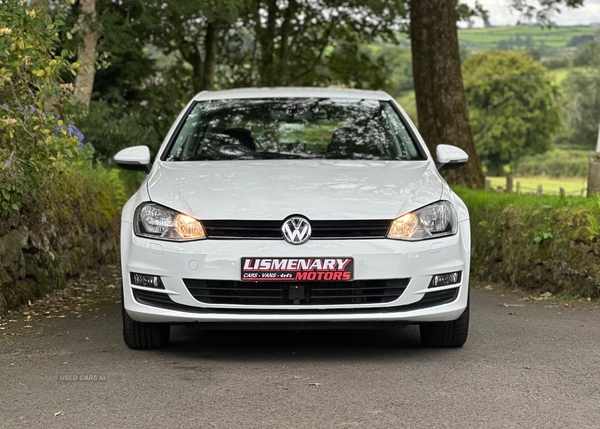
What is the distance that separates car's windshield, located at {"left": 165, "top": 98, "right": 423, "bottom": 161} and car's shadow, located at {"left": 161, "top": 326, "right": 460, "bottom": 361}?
1189mm

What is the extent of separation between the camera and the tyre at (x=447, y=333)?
21.0 ft

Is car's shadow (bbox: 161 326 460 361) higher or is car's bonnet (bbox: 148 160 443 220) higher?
car's bonnet (bbox: 148 160 443 220)

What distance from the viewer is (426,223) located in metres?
6.07

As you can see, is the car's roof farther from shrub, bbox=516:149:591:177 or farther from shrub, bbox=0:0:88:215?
shrub, bbox=516:149:591:177

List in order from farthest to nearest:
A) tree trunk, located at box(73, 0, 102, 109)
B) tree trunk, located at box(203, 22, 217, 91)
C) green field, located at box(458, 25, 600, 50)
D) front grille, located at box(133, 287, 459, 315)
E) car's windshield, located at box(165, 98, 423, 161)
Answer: green field, located at box(458, 25, 600, 50) → tree trunk, located at box(203, 22, 217, 91) → tree trunk, located at box(73, 0, 102, 109) → car's windshield, located at box(165, 98, 423, 161) → front grille, located at box(133, 287, 459, 315)

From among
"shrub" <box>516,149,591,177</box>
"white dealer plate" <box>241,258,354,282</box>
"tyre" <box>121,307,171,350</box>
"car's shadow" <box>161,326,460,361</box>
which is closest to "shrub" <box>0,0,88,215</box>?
"car's shadow" <box>161,326,460,361</box>

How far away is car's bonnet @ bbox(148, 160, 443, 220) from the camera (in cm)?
594

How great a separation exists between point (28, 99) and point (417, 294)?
3.79 meters

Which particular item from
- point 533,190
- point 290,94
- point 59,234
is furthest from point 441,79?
point 533,190

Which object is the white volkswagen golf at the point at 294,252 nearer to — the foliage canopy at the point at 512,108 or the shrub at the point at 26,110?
the shrub at the point at 26,110

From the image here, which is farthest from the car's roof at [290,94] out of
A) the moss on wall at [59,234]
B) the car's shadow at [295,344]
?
the moss on wall at [59,234]

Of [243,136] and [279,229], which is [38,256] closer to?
[243,136]

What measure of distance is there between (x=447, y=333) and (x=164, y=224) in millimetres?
1832

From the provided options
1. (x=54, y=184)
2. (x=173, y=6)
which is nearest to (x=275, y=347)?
(x=54, y=184)
